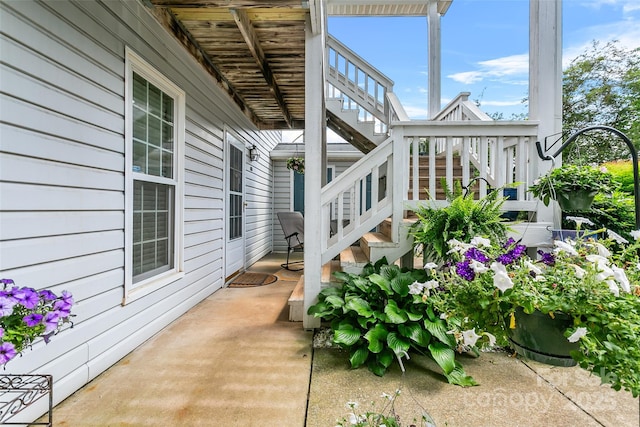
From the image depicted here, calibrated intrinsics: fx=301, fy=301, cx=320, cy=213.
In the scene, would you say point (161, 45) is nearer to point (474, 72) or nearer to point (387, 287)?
point (387, 287)

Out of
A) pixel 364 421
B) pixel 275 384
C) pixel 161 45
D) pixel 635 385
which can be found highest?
pixel 161 45

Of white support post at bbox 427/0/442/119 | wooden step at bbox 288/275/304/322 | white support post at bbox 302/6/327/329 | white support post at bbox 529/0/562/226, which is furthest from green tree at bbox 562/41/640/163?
wooden step at bbox 288/275/304/322

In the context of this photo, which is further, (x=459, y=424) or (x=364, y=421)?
(x=459, y=424)

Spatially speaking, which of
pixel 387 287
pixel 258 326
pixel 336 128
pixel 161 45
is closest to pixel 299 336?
pixel 258 326

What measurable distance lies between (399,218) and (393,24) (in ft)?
16.9

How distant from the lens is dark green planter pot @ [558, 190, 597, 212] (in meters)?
1.78

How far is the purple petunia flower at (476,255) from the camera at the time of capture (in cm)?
116

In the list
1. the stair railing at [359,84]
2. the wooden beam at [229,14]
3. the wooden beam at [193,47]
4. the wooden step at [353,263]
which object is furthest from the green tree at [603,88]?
the wooden beam at [193,47]

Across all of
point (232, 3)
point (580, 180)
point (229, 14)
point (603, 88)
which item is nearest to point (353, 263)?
point (580, 180)

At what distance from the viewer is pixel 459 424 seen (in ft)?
4.87

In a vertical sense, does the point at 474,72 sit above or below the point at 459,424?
above

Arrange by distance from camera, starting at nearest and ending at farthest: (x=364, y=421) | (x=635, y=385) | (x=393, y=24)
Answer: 1. (x=635, y=385)
2. (x=364, y=421)
3. (x=393, y=24)

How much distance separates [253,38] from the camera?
286 cm

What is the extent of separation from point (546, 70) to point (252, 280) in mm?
4107
